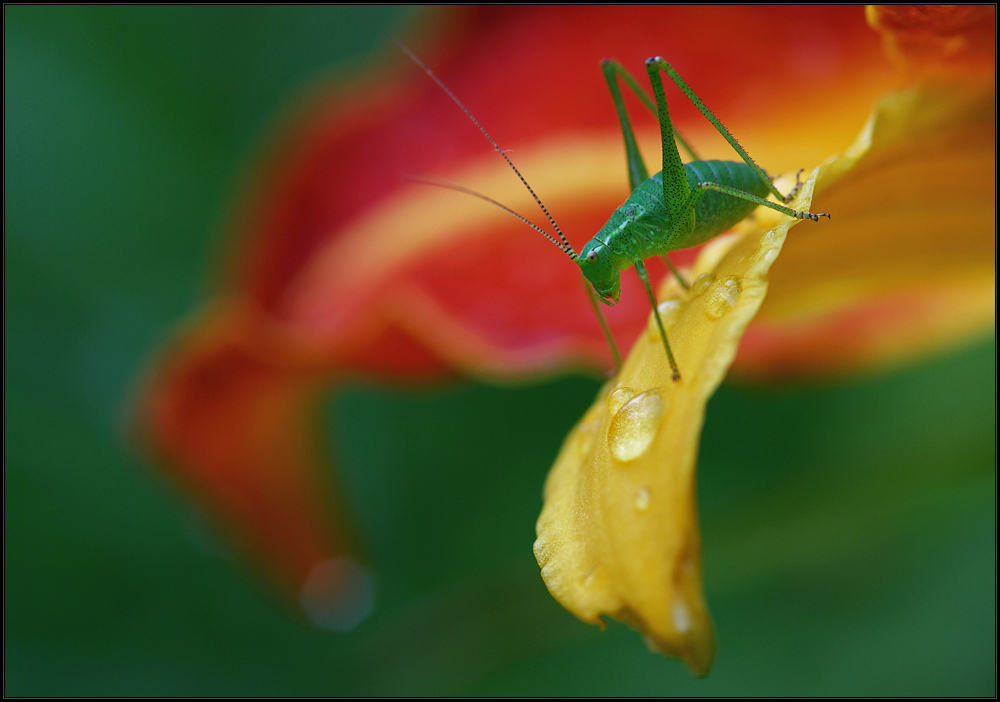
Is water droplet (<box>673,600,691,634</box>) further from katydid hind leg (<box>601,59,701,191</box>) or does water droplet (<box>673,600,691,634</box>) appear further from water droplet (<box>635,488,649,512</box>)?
katydid hind leg (<box>601,59,701,191</box>)

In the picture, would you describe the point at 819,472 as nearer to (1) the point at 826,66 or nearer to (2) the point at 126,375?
(1) the point at 826,66

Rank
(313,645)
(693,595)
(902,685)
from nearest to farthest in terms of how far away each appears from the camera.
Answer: (693,595), (902,685), (313,645)

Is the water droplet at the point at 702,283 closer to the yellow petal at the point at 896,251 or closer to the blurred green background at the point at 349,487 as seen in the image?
the yellow petal at the point at 896,251

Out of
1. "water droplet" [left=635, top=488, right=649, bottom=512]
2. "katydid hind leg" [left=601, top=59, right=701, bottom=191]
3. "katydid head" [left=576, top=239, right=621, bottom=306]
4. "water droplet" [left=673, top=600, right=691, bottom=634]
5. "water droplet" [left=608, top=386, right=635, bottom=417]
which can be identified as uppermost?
"katydid hind leg" [left=601, top=59, right=701, bottom=191]

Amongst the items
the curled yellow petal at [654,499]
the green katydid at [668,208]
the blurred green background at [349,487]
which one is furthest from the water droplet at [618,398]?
the blurred green background at [349,487]

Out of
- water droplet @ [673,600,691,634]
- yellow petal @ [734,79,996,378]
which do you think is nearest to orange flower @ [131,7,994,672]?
yellow petal @ [734,79,996,378]

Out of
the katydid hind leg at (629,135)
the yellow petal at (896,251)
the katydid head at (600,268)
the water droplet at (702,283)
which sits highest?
the katydid hind leg at (629,135)

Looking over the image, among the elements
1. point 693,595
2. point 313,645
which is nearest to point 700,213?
point 693,595

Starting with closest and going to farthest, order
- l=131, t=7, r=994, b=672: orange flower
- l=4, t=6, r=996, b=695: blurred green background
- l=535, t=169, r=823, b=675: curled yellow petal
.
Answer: l=535, t=169, r=823, b=675: curled yellow petal → l=131, t=7, r=994, b=672: orange flower → l=4, t=6, r=996, b=695: blurred green background
